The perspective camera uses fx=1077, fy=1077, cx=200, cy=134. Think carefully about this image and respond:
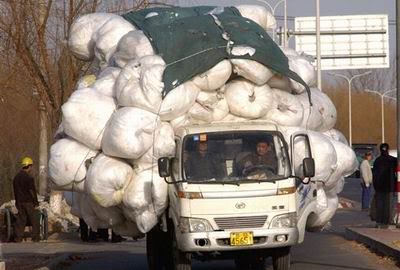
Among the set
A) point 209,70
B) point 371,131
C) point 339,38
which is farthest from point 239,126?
point 371,131

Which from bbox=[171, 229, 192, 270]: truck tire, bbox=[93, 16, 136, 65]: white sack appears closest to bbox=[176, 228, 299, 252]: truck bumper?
bbox=[171, 229, 192, 270]: truck tire

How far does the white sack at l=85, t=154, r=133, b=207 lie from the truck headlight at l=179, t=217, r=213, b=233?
1.08m

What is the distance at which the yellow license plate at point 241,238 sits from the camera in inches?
559

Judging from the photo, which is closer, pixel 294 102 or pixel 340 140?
pixel 294 102

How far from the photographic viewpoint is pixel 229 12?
16.4 metres

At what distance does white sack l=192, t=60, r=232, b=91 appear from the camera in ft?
→ 48.4

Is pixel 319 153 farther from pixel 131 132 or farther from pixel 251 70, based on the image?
pixel 131 132

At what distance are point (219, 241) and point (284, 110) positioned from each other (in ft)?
7.66

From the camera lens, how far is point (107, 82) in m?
15.3

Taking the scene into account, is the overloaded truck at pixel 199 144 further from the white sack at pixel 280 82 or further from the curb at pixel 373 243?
the curb at pixel 373 243

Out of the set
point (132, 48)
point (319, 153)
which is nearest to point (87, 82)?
point (132, 48)

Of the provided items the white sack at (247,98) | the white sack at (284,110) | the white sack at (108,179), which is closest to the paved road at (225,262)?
the white sack at (284,110)

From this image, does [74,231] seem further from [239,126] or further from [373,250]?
[239,126]

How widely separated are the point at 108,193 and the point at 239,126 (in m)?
2.03
